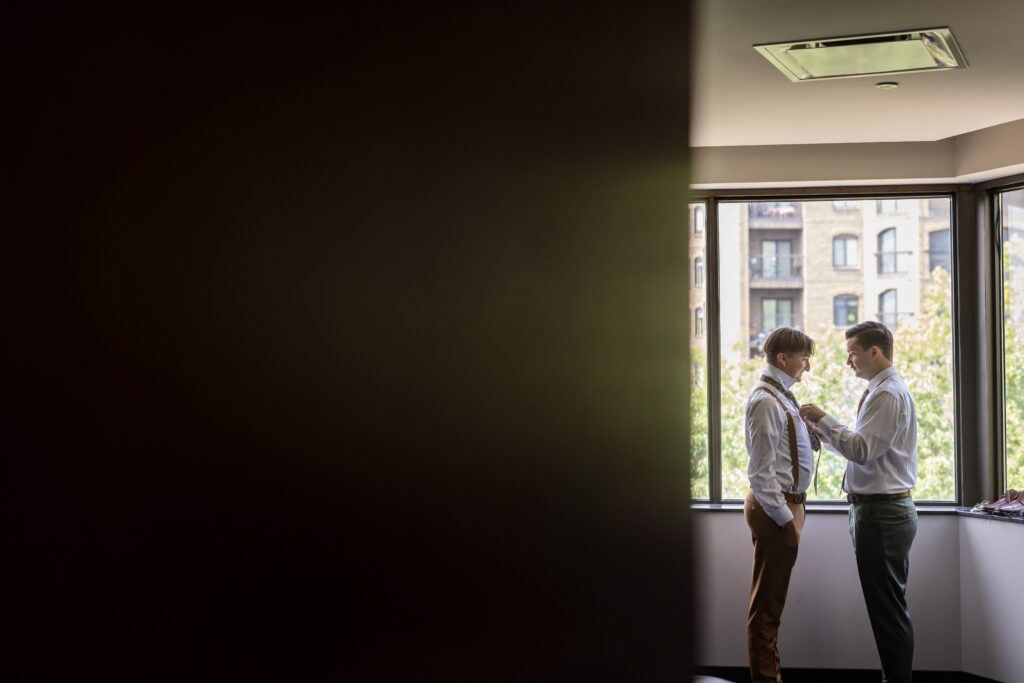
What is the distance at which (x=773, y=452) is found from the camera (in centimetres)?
317

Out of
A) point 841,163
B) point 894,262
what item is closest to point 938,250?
point 894,262

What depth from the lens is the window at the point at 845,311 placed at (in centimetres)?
376

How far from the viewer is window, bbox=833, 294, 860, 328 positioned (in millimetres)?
3762

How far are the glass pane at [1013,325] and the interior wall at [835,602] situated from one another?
33 cm

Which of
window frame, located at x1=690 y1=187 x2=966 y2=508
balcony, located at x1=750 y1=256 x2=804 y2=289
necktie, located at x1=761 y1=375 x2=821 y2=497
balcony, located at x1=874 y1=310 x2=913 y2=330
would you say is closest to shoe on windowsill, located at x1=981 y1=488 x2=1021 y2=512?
window frame, located at x1=690 y1=187 x2=966 y2=508

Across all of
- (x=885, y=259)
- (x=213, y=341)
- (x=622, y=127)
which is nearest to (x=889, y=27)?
(x=885, y=259)

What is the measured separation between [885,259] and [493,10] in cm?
387

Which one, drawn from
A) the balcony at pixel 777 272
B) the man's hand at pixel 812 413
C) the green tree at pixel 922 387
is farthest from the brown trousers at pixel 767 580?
the balcony at pixel 777 272

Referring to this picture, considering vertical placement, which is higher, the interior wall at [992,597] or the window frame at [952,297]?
the window frame at [952,297]

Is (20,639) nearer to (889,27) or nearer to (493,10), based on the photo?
(493,10)

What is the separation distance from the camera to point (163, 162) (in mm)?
150

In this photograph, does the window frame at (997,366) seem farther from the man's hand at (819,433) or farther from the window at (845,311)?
the man's hand at (819,433)

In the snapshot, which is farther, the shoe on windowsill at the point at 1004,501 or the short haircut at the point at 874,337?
the shoe on windowsill at the point at 1004,501

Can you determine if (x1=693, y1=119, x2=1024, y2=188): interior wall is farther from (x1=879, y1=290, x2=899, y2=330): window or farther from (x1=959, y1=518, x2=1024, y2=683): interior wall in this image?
(x1=959, y1=518, x2=1024, y2=683): interior wall
